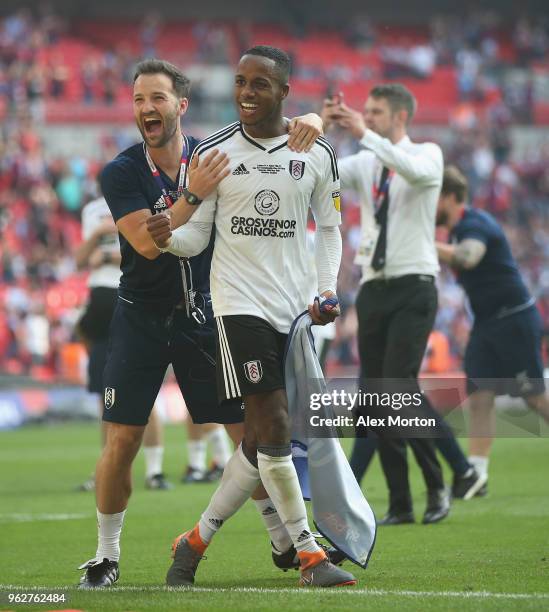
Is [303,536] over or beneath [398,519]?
over

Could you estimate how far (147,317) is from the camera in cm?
650

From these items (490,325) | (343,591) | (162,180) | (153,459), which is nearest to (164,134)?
(162,180)

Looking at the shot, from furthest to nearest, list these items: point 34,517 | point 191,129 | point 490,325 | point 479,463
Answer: point 191,129, point 490,325, point 479,463, point 34,517

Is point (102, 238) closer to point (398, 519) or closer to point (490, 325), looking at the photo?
point (490, 325)

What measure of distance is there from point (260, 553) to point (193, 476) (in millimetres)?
4667

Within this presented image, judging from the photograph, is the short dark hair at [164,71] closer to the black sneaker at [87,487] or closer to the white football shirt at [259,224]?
the white football shirt at [259,224]

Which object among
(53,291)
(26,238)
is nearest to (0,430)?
(53,291)

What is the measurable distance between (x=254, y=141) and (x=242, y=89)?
0.81ft

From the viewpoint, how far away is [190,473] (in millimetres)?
12062

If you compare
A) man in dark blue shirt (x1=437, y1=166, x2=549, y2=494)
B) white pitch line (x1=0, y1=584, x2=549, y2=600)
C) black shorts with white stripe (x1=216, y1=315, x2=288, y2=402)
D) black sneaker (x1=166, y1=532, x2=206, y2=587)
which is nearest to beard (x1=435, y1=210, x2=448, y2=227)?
man in dark blue shirt (x1=437, y1=166, x2=549, y2=494)

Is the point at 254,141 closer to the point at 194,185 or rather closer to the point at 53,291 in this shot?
the point at 194,185

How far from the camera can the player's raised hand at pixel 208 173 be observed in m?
6.02

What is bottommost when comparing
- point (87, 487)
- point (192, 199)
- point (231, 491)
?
point (87, 487)

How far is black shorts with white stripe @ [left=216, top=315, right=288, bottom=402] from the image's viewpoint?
19.5 ft
